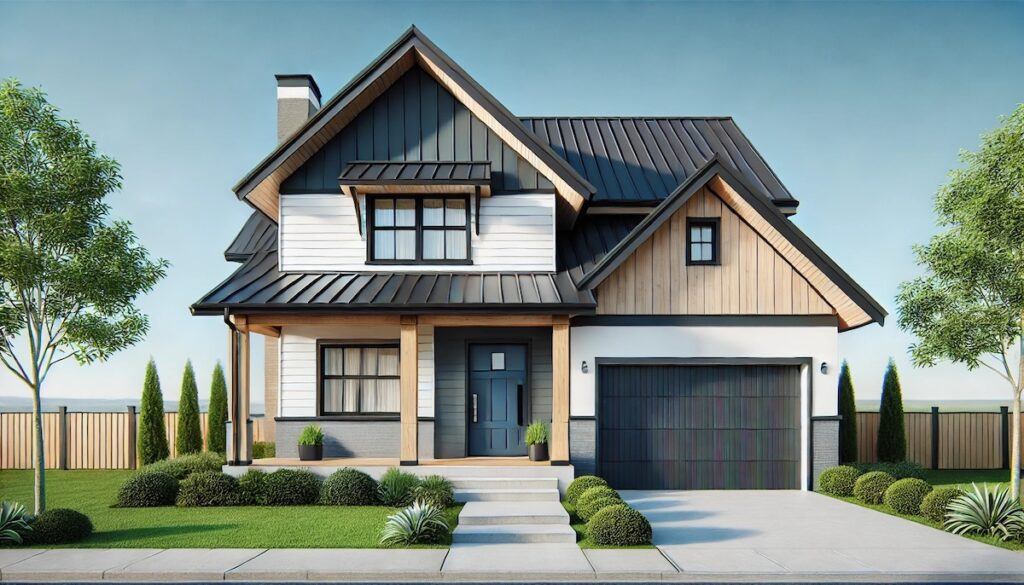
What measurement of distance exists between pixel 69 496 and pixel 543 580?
10.9 metres

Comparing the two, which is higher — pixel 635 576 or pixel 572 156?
pixel 572 156

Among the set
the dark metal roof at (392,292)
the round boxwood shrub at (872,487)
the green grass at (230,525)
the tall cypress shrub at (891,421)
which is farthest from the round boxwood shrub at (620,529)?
the tall cypress shrub at (891,421)

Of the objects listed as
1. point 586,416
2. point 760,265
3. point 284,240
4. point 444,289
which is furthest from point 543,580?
point 284,240

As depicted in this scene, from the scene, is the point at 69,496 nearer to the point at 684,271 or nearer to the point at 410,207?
the point at 410,207

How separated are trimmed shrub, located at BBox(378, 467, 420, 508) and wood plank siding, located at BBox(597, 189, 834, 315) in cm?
489

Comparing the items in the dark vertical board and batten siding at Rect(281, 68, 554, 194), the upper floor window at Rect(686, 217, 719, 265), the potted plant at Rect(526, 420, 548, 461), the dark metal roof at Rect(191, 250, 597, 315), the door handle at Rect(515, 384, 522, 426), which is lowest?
the potted plant at Rect(526, 420, 548, 461)

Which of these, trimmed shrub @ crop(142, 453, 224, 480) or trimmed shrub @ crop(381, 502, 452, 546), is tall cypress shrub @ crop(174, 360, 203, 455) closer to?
trimmed shrub @ crop(142, 453, 224, 480)

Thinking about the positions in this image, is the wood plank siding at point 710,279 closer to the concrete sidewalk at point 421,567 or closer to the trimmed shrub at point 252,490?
the concrete sidewalk at point 421,567

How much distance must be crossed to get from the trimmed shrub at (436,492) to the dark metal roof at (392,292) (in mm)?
3073

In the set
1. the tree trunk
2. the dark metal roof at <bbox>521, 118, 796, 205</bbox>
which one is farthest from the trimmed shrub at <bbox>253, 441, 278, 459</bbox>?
the dark metal roof at <bbox>521, 118, 796, 205</bbox>

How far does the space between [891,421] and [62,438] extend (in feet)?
69.9

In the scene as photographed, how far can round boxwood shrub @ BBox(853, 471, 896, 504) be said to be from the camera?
13.5m

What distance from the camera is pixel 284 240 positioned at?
625 inches

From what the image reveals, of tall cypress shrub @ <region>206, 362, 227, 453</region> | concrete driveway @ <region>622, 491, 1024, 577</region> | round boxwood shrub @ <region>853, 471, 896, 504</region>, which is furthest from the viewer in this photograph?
tall cypress shrub @ <region>206, 362, 227, 453</region>
